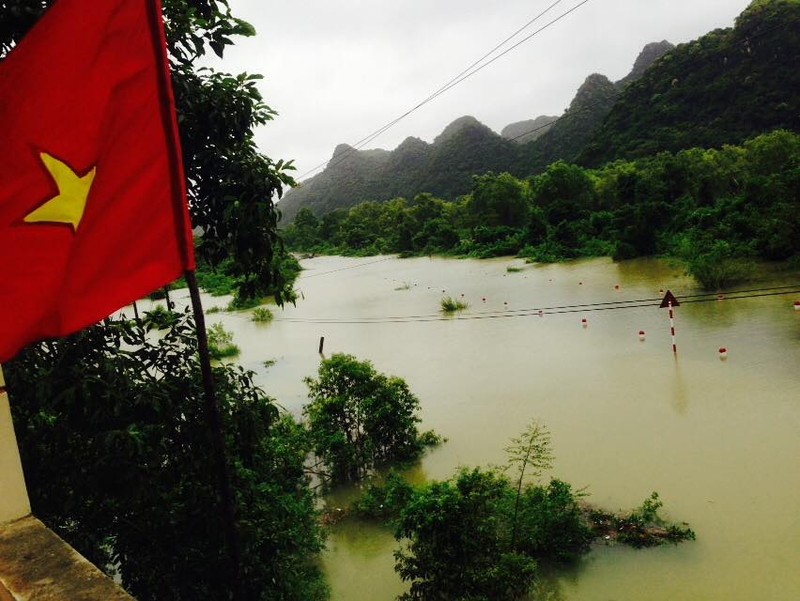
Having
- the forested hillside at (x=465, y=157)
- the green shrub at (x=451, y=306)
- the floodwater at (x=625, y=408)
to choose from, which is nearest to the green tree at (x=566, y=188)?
the forested hillside at (x=465, y=157)

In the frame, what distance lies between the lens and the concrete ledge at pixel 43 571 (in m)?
1.88

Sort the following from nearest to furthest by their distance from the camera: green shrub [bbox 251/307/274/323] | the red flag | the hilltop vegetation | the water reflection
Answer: the red flag < the water reflection < green shrub [bbox 251/307/274/323] < the hilltop vegetation

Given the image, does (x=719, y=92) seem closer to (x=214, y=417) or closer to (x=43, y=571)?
(x=214, y=417)

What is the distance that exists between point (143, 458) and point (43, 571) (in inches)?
51.7

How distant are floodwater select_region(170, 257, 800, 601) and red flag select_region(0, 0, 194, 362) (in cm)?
522

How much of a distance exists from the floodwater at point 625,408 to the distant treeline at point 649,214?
1.99m

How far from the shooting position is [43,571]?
204 cm

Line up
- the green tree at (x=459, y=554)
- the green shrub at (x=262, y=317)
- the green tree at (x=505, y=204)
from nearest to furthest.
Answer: the green tree at (x=459, y=554), the green shrub at (x=262, y=317), the green tree at (x=505, y=204)

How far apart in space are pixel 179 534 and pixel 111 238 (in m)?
2.55

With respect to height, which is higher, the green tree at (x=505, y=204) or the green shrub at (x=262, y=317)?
the green tree at (x=505, y=204)

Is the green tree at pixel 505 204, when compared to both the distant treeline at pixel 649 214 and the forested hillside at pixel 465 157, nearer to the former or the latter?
the distant treeline at pixel 649 214

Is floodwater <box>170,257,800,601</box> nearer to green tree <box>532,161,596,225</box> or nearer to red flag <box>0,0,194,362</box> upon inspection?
red flag <box>0,0,194,362</box>

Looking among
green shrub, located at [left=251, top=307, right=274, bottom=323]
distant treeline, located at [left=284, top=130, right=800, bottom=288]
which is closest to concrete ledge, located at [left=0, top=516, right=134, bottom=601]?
distant treeline, located at [left=284, top=130, right=800, bottom=288]

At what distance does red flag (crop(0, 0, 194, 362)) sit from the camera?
6.73 ft
